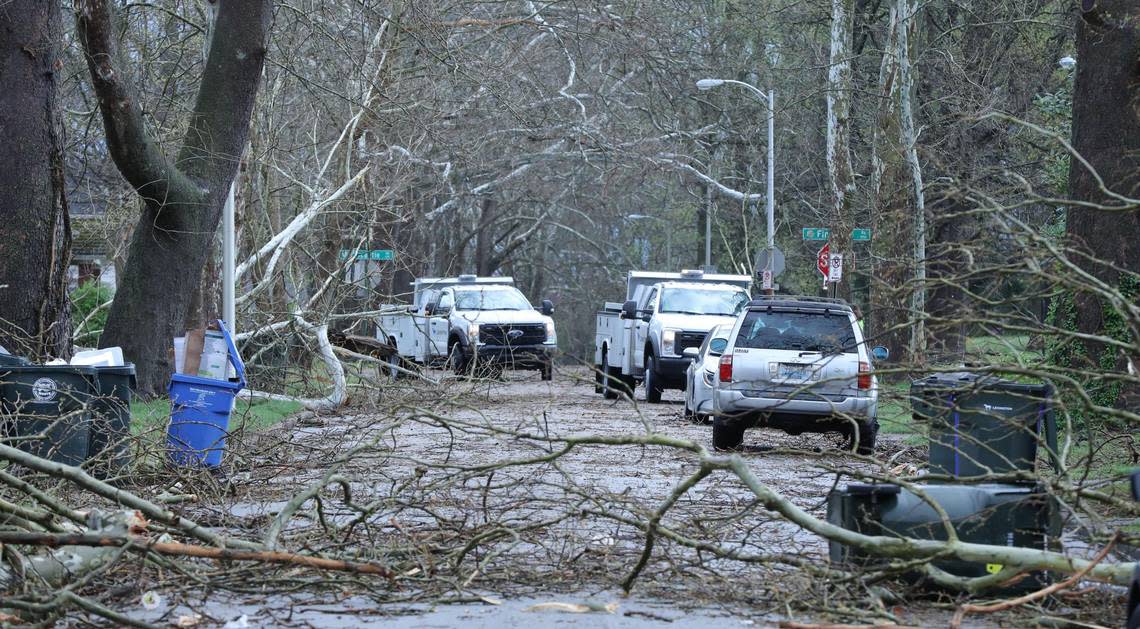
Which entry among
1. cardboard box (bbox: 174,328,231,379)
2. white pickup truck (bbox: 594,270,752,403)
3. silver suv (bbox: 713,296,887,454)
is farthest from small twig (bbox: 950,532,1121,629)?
white pickup truck (bbox: 594,270,752,403)

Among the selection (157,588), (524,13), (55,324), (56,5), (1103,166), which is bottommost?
(157,588)

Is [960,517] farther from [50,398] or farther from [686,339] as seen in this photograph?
[686,339]

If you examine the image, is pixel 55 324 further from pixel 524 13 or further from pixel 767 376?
pixel 524 13

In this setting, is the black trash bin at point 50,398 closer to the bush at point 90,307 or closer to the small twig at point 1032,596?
the small twig at point 1032,596

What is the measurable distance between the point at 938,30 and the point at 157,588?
91.9 ft

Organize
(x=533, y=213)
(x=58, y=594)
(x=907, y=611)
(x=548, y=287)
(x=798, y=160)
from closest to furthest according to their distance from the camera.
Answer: (x=58, y=594), (x=907, y=611), (x=798, y=160), (x=533, y=213), (x=548, y=287)

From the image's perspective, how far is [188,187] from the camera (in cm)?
1670

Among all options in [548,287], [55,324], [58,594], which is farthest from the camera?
[548,287]

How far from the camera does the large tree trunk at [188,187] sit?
16609 millimetres

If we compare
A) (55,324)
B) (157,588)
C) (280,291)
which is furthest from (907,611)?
(280,291)

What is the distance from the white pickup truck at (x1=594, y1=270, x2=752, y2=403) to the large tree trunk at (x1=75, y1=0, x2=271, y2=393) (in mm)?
8019

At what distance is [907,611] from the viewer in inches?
293

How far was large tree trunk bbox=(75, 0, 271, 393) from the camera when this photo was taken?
1661 centimetres

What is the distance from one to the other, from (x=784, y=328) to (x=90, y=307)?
18.8 m
